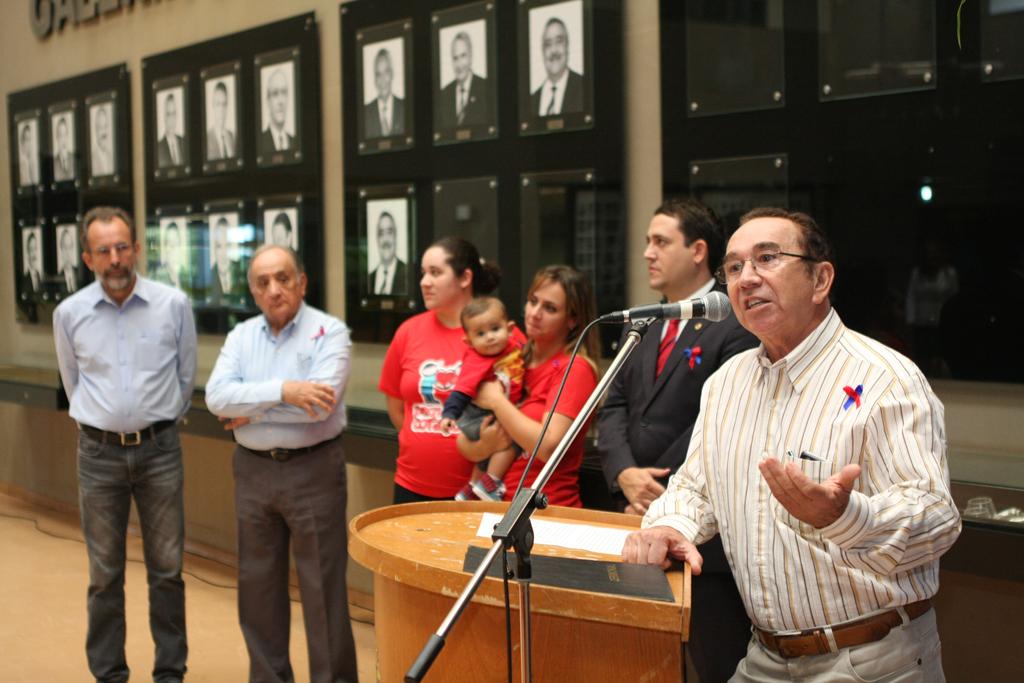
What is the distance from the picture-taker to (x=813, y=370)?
223cm

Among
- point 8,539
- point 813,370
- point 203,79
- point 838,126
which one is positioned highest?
point 203,79

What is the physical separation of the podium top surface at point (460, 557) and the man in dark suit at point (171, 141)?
15.1 ft

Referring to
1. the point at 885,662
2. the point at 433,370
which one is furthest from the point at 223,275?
the point at 885,662

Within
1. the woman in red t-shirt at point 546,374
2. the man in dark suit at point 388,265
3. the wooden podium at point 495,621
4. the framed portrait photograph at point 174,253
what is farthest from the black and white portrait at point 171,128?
the wooden podium at point 495,621

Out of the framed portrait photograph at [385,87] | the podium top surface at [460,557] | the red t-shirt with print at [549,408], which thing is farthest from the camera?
the framed portrait photograph at [385,87]

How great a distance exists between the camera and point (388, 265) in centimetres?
551

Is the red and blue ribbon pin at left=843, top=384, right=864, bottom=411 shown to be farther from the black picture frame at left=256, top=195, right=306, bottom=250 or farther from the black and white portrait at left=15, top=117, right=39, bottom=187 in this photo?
the black and white portrait at left=15, top=117, right=39, bottom=187

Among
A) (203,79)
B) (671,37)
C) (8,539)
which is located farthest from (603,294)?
(8,539)

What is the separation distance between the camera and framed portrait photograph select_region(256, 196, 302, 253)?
6035 millimetres

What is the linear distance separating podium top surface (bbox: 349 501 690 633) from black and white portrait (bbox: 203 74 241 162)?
13.5ft

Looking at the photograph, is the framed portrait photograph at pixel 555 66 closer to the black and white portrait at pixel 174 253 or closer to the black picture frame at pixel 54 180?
the black and white portrait at pixel 174 253

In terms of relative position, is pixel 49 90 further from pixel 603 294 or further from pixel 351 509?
pixel 603 294

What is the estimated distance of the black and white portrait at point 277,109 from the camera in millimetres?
6020

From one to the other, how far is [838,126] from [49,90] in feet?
20.6
